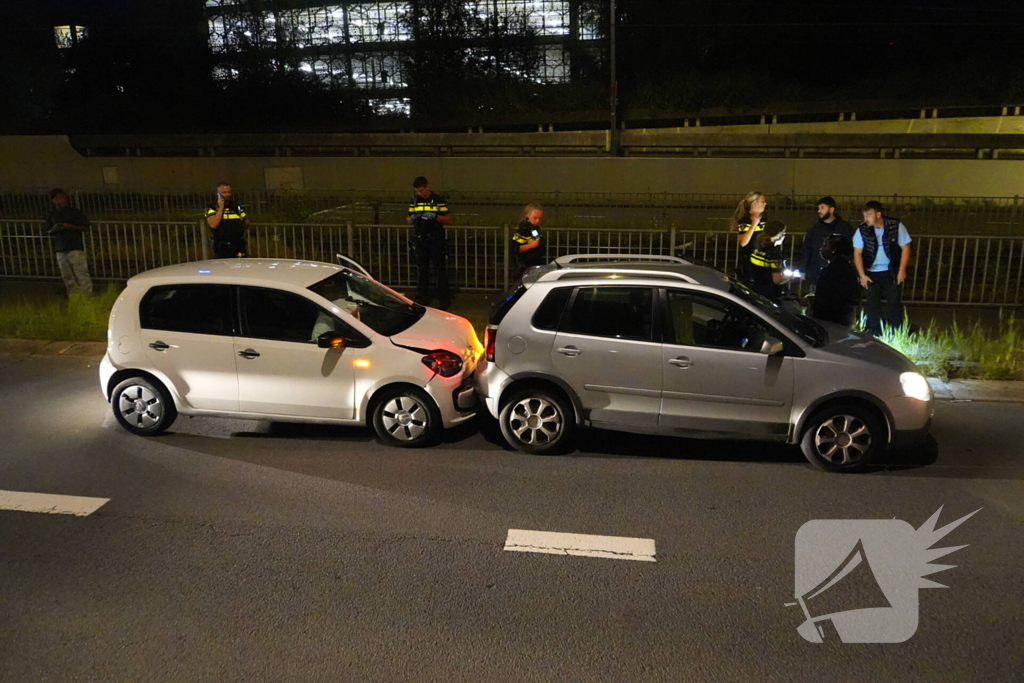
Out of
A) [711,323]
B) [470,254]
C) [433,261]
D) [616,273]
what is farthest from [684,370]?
[470,254]

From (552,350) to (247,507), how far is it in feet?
8.10

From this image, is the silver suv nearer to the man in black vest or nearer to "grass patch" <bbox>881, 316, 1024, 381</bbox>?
"grass patch" <bbox>881, 316, 1024, 381</bbox>

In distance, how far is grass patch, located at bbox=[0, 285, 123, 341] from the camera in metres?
10.5

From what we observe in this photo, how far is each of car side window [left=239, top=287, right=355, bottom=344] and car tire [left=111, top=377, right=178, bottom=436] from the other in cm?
94

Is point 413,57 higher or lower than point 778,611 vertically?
higher

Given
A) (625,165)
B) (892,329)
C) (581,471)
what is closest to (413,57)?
(625,165)

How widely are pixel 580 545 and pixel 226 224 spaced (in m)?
7.78

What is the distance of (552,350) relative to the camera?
651 centimetres

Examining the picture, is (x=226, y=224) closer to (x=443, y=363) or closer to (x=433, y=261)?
(x=433, y=261)

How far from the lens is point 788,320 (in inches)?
261

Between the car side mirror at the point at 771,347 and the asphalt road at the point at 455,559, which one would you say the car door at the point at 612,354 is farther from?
the car side mirror at the point at 771,347

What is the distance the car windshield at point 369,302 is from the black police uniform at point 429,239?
11.4 feet

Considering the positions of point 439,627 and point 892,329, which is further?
point 892,329

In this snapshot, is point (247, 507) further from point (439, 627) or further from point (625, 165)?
point (625, 165)
